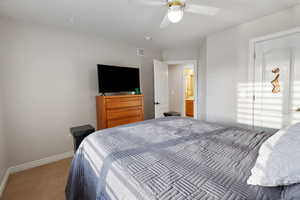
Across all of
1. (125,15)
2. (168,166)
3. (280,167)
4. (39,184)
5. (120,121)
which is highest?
(125,15)

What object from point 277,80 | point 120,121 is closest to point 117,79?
point 120,121

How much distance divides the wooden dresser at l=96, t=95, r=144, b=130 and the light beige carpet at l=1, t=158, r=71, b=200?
1.01 meters

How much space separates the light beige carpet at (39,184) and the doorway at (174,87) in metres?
2.39

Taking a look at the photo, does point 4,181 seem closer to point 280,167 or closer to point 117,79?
point 117,79

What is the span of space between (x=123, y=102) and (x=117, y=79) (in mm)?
525

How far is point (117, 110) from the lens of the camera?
2.92 meters

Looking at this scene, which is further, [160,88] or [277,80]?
[160,88]

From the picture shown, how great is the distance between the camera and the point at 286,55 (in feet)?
6.99

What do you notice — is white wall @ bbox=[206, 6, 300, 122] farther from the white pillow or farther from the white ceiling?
the white pillow

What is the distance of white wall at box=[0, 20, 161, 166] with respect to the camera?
226 cm

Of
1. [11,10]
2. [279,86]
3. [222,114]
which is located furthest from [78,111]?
[279,86]

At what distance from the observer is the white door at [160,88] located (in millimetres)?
3748

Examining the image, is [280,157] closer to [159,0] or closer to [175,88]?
[159,0]

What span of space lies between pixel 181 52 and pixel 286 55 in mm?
2248
